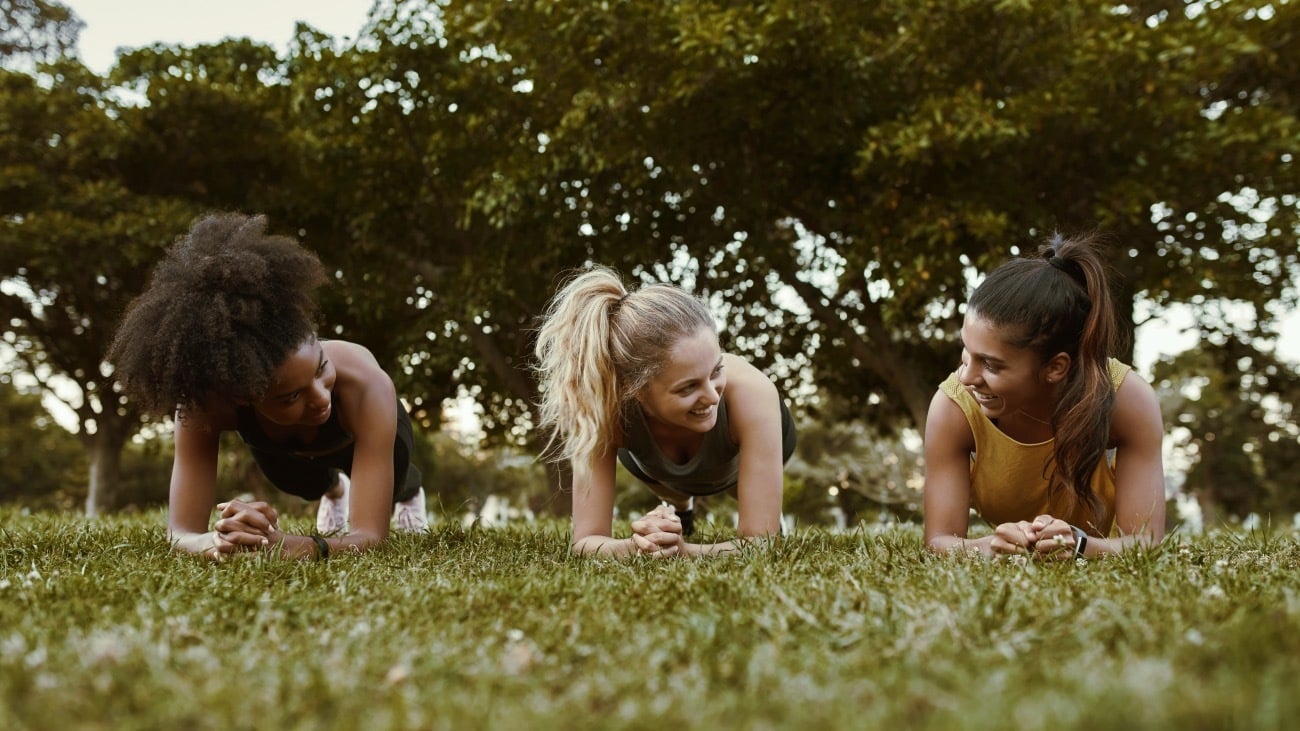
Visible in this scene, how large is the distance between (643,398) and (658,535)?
794 mm

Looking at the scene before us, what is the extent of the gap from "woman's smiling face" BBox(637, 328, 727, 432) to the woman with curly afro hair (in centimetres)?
133

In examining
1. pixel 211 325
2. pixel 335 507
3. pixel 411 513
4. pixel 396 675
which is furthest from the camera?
pixel 335 507

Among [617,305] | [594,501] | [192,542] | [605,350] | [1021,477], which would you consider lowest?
[192,542]

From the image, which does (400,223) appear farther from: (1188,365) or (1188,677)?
(1188,365)

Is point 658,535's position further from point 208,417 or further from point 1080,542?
point 208,417

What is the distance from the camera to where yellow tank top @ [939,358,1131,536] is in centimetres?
445

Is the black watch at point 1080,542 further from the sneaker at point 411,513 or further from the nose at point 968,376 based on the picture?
the sneaker at point 411,513

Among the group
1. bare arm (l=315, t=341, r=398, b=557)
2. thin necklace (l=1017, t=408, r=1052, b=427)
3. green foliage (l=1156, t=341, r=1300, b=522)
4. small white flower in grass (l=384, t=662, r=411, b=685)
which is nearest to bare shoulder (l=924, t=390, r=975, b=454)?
thin necklace (l=1017, t=408, r=1052, b=427)

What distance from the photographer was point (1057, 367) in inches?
167

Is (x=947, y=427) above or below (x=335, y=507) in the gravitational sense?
above

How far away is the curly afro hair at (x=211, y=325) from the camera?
390 centimetres

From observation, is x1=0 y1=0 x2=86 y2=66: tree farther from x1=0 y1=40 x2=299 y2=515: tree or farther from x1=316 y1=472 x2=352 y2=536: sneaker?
x1=316 y1=472 x2=352 y2=536: sneaker

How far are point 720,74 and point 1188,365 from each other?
1833 centimetres

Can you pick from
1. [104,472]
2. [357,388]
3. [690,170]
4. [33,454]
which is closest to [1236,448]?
[690,170]
